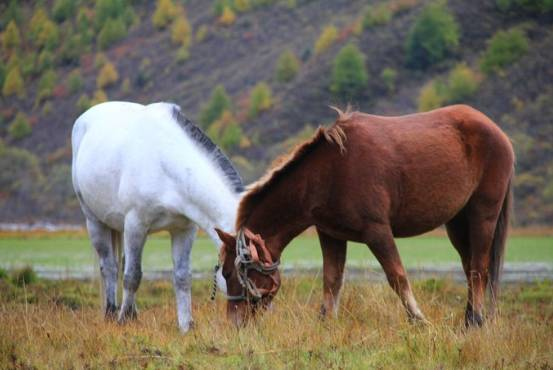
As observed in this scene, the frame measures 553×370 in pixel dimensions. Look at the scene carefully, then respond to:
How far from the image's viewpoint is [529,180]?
3778 cm

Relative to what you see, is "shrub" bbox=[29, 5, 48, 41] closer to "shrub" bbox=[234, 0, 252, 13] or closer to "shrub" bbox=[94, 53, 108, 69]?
"shrub" bbox=[94, 53, 108, 69]

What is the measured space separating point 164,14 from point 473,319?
59.0 m

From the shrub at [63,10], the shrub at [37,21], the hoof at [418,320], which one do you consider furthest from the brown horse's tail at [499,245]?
the shrub at [63,10]

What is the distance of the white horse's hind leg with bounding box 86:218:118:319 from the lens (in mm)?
9227

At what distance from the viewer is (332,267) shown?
26.1 feet

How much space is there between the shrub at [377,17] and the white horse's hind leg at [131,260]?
46.0 metres

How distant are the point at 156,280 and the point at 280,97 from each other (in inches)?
1407

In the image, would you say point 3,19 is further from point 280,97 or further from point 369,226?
point 369,226

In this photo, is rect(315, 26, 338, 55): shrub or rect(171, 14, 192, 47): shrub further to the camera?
rect(171, 14, 192, 47): shrub

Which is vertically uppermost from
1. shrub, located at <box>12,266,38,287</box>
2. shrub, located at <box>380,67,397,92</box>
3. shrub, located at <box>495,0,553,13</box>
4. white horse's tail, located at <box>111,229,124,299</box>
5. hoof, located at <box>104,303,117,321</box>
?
shrub, located at <box>495,0,553,13</box>

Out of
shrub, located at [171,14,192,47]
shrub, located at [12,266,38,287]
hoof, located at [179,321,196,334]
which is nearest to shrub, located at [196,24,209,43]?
shrub, located at [171,14,192,47]

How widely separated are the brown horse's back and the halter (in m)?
0.63

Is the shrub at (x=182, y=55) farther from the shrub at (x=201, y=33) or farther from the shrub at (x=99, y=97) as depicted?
the shrub at (x=99, y=97)

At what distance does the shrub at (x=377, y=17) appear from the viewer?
5288cm
